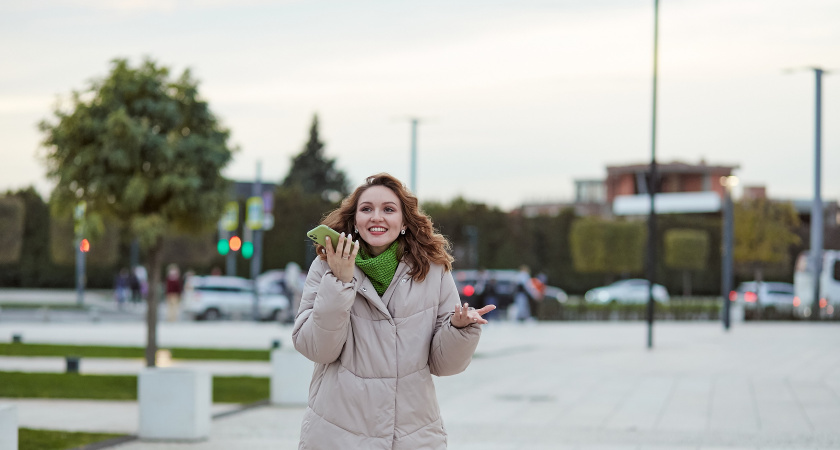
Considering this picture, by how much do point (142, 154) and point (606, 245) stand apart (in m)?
44.9

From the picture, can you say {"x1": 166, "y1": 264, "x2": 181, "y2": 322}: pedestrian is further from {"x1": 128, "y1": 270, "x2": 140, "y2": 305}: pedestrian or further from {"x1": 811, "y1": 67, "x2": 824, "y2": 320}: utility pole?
{"x1": 811, "y1": 67, "x2": 824, "y2": 320}: utility pole

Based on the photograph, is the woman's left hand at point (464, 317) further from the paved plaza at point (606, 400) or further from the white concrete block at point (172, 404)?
the white concrete block at point (172, 404)

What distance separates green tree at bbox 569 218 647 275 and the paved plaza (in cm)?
3111

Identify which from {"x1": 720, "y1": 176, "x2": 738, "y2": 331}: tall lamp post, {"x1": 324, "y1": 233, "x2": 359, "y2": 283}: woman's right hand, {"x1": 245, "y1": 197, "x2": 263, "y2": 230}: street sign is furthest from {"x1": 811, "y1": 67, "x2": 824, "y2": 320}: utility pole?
{"x1": 324, "y1": 233, "x2": 359, "y2": 283}: woman's right hand

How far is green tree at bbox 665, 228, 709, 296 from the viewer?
5800 cm

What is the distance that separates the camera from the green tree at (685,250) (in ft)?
190

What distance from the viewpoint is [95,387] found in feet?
45.5

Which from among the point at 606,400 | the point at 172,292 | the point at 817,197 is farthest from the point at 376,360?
the point at 817,197

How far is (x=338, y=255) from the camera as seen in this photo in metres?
3.99

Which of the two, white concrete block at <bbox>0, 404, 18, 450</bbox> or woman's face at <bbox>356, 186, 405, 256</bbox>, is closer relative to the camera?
woman's face at <bbox>356, 186, 405, 256</bbox>

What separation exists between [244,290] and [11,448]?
30183mm

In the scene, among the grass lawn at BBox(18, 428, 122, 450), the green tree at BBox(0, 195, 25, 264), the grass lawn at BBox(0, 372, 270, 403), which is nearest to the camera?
the grass lawn at BBox(18, 428, 122, 450)

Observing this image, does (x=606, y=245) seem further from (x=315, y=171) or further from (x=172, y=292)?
(x=315, y=171)

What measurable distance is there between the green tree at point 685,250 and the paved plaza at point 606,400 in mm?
32292
